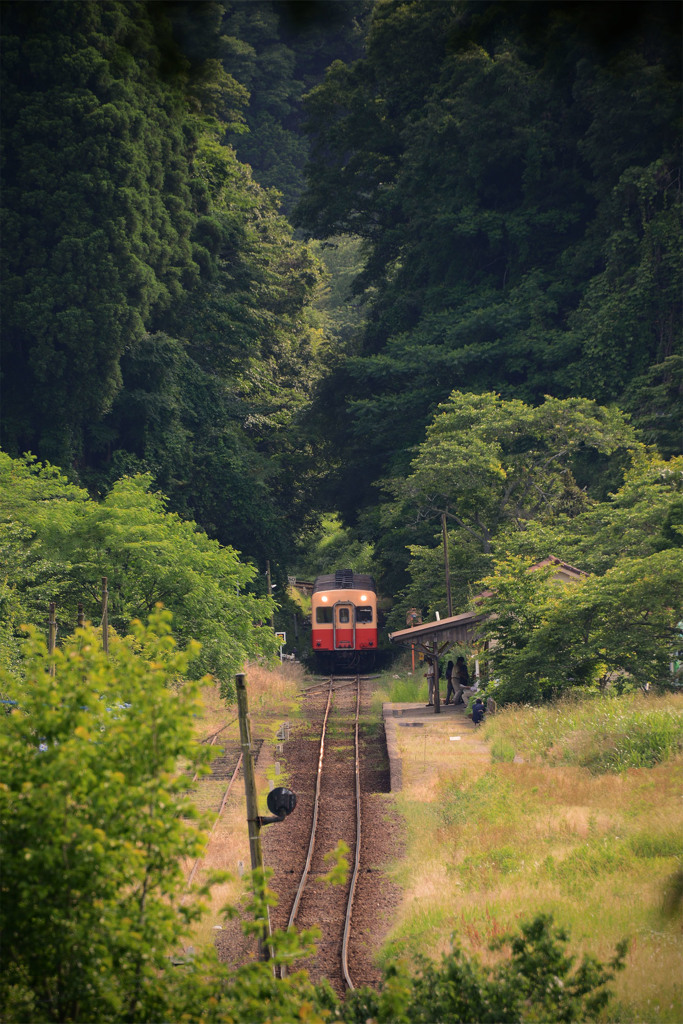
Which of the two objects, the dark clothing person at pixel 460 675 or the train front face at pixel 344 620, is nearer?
the dark clothing person at pixel 460 675

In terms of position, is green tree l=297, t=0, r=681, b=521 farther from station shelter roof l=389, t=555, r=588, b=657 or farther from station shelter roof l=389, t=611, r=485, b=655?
→ station shelter roof l=389, t=611, r=485, b=655

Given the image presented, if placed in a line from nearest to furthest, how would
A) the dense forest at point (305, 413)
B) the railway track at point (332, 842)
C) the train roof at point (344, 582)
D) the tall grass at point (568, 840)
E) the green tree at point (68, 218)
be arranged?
the dense forest at point (305, 413), the tall grass at point (568, 840), the railway track at point (332, 842), the green tree at point (68, 218), the train roof at point (344, 582)

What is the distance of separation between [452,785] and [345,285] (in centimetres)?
8216

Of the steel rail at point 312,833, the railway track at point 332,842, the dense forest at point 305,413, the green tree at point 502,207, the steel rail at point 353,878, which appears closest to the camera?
the dense forest at point 305,413

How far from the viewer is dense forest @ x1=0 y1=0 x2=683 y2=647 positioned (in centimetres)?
3797

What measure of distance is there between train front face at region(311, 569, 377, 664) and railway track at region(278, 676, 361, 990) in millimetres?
10028

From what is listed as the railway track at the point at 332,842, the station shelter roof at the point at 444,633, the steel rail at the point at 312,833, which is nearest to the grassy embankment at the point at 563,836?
the railway track at the point at 332,842

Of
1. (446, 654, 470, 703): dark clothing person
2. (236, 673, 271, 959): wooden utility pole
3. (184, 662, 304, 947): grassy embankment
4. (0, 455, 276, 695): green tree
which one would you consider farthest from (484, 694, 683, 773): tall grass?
(446, 654, 470, 703): dark clothing person

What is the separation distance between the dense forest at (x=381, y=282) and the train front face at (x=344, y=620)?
1381 mm

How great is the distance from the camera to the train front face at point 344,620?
135ft

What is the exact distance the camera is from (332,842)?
17625 mm

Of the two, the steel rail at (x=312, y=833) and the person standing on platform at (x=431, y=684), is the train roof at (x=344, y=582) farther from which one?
the steel rail at (x=312, y=833)

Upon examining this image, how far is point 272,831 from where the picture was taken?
1866cm

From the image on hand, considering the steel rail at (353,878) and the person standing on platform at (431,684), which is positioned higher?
the person standing on platform at (431,684)
